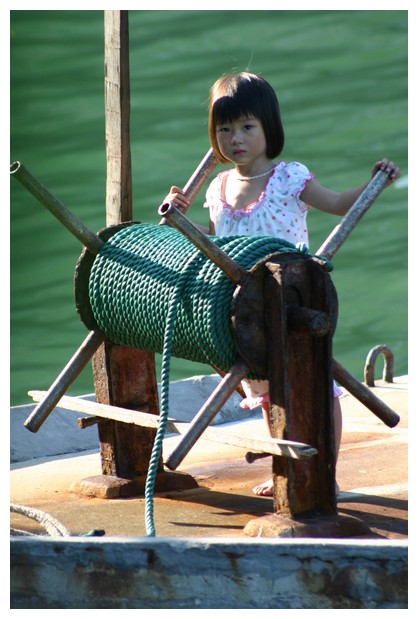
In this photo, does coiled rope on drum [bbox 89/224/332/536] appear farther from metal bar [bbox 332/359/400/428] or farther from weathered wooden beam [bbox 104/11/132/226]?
metal bar [bbox 332/359/400/428]

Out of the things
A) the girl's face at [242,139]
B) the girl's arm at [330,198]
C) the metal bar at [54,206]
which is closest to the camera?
the metal bar at [54,206]

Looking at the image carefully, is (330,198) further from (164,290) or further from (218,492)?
(218,492)

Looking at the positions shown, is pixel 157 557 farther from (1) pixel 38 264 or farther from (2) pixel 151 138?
(2) pixel 151 138

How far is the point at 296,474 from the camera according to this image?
362 centimetres

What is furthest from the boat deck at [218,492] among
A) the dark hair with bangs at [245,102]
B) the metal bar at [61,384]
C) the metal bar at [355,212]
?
the dark hair with bangs at [245,102]

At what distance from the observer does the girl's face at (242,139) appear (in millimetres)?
4293

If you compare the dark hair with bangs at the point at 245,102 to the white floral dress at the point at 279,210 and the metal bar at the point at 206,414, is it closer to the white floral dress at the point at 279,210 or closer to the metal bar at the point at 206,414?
the white floral dress at the point at 279,210

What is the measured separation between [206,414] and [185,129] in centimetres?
A: 871

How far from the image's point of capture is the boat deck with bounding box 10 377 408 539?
3.86 metres

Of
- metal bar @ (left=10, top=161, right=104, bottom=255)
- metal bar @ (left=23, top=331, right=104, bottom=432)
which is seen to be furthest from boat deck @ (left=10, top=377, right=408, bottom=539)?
metal bar @ (left=10, top=161, right=104, bottom=255)

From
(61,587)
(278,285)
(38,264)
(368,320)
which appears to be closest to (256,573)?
(61,587)

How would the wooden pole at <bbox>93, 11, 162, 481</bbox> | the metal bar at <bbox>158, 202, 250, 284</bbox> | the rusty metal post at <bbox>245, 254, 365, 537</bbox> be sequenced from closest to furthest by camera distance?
the metal bar at <bbox>158, 202, 250, 284</bbox>
the rusty metal post at <bbox>245, 254, 365, 537</bbox>
the wooden pole at <bbox>93, 11, 162, 481</bbox>

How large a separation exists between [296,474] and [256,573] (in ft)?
2.04

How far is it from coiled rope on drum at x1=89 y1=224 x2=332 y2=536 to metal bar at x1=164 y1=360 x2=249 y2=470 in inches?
2.4
